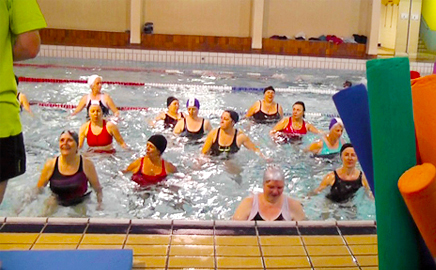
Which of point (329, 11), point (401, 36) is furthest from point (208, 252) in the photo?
point (401, 36)

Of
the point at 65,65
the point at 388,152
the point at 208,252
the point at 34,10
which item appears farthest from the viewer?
the point at 65,65

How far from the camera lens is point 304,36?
16344 millimetres

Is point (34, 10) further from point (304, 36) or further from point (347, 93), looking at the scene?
point (304, 36)

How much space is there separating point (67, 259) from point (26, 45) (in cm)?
73

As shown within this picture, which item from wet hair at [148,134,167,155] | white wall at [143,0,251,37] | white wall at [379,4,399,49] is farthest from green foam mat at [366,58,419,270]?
white wall at [379,4,399,49]

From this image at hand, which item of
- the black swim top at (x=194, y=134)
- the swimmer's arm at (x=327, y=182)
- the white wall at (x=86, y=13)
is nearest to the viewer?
the swimmer's arm at (x=327, y=182)

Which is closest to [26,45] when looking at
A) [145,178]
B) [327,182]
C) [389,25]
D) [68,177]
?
[68,177]

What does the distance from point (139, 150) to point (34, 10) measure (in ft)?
15.6

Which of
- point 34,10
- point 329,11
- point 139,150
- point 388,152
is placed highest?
point 329,11

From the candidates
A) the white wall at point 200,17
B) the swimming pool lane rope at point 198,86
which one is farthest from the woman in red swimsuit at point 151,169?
the white wall at point 200,17

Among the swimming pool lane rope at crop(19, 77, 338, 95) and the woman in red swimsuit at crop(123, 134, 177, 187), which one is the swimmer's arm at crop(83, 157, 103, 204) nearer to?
the woman in red swimsuit at crop(123, 134, 177, 187)

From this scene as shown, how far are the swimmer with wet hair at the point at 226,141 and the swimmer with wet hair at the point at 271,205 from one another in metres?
2.11

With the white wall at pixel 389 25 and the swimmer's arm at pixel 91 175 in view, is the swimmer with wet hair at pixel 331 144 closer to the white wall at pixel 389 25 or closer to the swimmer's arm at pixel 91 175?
the swimmer's arm at pixel 91 175

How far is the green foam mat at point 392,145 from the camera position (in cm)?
104
